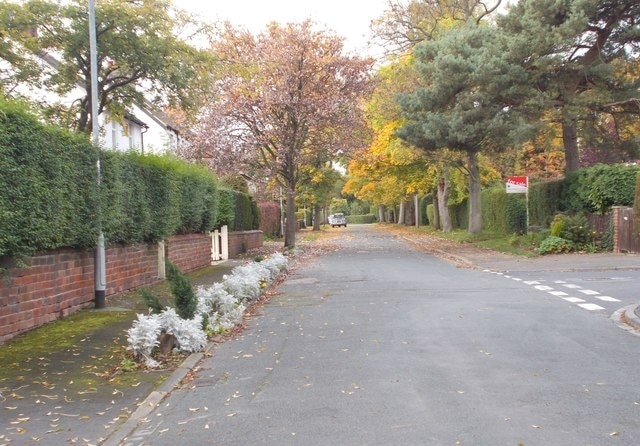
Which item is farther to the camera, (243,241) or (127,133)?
(243,241)

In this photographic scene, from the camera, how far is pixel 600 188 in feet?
69.9

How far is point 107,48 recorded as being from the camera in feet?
51.8

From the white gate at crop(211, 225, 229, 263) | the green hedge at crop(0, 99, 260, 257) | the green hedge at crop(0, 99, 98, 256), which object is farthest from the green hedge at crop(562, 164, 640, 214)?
the green hedge at crop(0, 99, 98, 256)

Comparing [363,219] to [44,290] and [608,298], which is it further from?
[44,290]

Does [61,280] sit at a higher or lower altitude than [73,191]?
lower

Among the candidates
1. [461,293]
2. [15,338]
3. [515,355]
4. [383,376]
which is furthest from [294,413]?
[461,293]

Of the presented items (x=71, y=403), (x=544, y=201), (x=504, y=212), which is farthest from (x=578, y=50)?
(x=71, y=403)

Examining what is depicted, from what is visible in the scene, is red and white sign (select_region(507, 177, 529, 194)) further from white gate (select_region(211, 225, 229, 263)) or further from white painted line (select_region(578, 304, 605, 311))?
white painted line (select_region(578, 304, 605, 311))

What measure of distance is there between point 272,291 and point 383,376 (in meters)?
8.04

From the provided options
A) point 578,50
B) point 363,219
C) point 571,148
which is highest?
point 578,50

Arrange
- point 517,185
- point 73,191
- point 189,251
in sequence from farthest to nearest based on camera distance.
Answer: point 517,185 → point 189,251 → point 73,191

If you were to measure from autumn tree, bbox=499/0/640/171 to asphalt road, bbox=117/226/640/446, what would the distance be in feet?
37.4

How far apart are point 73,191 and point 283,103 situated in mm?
14599

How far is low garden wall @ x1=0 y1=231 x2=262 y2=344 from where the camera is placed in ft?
27.0
